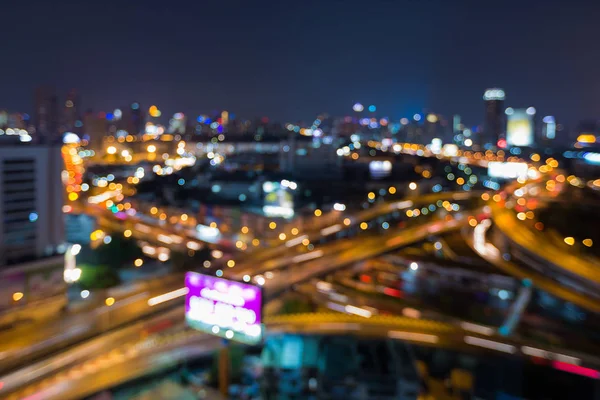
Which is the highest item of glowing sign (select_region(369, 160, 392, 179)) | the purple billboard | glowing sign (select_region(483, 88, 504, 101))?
glowing sign (select_region(483, 88, 504, 101))

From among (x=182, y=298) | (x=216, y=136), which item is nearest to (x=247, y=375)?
(x=182, y=298)

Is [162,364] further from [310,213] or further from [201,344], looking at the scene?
[310,213]

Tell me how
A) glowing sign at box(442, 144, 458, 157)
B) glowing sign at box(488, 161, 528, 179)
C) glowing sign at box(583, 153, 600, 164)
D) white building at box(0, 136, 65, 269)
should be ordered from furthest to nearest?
glowing sign at box(442, 144, 458, 157), glowing sign at box(583, 153, 600, 164), glowing sign at box(488, 161, 528, 179), white building at box(0, 136, 65, 269)

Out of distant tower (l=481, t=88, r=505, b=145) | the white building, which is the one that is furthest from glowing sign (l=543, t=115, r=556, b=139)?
the white building


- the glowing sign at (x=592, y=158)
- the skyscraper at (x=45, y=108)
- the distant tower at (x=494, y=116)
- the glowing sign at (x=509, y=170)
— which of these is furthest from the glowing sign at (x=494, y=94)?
the skyscraper at (x=45, y=108)

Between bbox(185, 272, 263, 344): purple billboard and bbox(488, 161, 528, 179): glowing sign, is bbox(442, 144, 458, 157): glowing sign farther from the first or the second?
bbox(185, 272, 263, 344): purple billboard

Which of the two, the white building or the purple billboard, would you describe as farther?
the white building

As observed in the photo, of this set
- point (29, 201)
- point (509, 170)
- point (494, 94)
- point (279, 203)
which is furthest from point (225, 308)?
point (494, 94)
